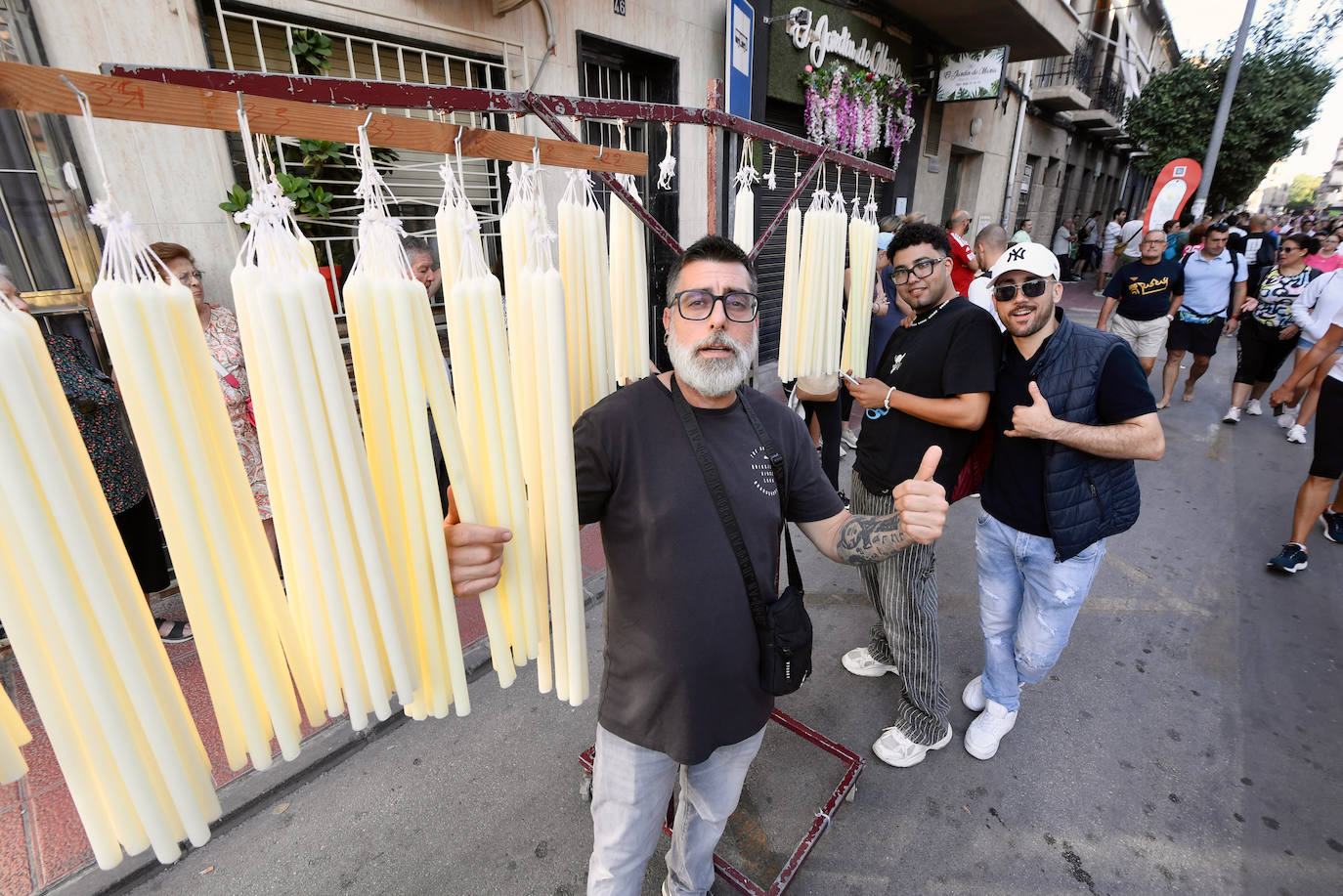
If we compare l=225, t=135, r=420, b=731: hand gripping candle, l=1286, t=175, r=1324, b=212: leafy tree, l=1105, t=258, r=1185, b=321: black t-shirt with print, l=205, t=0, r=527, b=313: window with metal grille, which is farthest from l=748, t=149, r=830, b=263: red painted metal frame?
l=1286, t=175, r=1324, b=212: leafy tree

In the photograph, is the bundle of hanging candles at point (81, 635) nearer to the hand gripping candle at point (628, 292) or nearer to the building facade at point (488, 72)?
the building facade at point (488, 72)

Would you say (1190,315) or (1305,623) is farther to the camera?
(1190,315)

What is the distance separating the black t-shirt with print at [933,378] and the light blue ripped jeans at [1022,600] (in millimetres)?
355

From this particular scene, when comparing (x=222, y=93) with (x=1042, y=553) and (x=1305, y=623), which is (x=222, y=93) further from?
(x=1305, y=623)

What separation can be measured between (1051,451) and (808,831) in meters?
1.80

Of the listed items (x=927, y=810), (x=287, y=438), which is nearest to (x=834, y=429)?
(x=927, y=810)

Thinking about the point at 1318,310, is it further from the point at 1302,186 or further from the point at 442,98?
the point at 1302,186

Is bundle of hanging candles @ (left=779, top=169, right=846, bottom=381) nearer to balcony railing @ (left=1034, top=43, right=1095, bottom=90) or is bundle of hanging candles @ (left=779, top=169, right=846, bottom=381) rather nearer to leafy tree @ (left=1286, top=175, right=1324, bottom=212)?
balcony railing @ (left=1034, top=43, right=1095, bottom=90)

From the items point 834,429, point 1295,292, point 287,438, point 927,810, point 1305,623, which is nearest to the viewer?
point 287,438

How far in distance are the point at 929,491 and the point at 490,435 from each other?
3.66 feet

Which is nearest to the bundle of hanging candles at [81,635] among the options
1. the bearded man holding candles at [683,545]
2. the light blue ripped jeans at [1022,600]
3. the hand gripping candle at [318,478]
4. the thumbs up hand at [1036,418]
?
the hand gripping candle at [318,478]

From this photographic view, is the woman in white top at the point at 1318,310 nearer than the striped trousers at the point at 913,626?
No

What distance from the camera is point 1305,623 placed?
3723mm

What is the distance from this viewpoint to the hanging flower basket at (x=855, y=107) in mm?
7840
